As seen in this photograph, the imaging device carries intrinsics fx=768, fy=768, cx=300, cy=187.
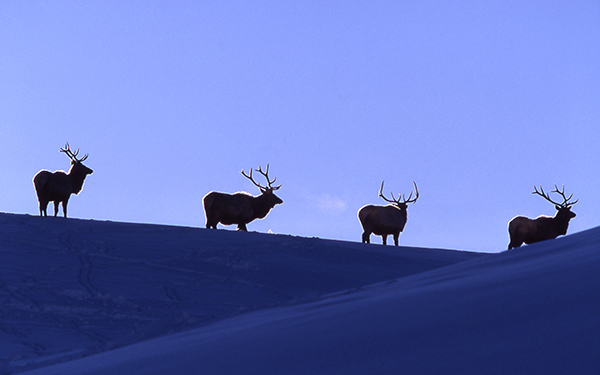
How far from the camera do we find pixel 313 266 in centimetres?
→ 1056

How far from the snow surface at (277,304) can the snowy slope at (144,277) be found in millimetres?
26

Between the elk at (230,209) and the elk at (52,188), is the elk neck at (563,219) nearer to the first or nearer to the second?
the elk at (230,209)

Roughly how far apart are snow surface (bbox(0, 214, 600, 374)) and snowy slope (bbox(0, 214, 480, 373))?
0.03 meters

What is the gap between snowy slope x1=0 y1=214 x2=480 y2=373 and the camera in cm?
616

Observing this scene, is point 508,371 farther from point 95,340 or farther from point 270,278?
point 270,278

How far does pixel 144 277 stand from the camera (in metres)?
9.15

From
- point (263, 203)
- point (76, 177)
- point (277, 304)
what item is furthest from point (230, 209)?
point (277, 304)

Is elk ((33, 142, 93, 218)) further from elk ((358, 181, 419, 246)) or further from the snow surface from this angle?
elk ((358, 181, 419, 246))

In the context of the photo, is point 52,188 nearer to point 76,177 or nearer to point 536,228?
point 76,177

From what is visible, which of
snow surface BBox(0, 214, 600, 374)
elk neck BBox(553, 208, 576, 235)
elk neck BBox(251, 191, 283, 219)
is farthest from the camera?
elk neck BBox(251, 191, 283, 219)

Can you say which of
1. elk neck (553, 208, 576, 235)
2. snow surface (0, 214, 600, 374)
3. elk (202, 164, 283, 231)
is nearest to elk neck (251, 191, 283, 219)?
elk (202, 164, 283, 231)

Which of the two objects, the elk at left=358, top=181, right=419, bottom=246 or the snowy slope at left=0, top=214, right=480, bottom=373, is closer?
the snowy slope at left=0, top=214, right=480, bottom=373

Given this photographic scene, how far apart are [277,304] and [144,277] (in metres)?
3.36

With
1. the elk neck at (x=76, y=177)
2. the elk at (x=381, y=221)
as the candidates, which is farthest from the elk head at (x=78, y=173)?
the elk at (x=381, y=221)
